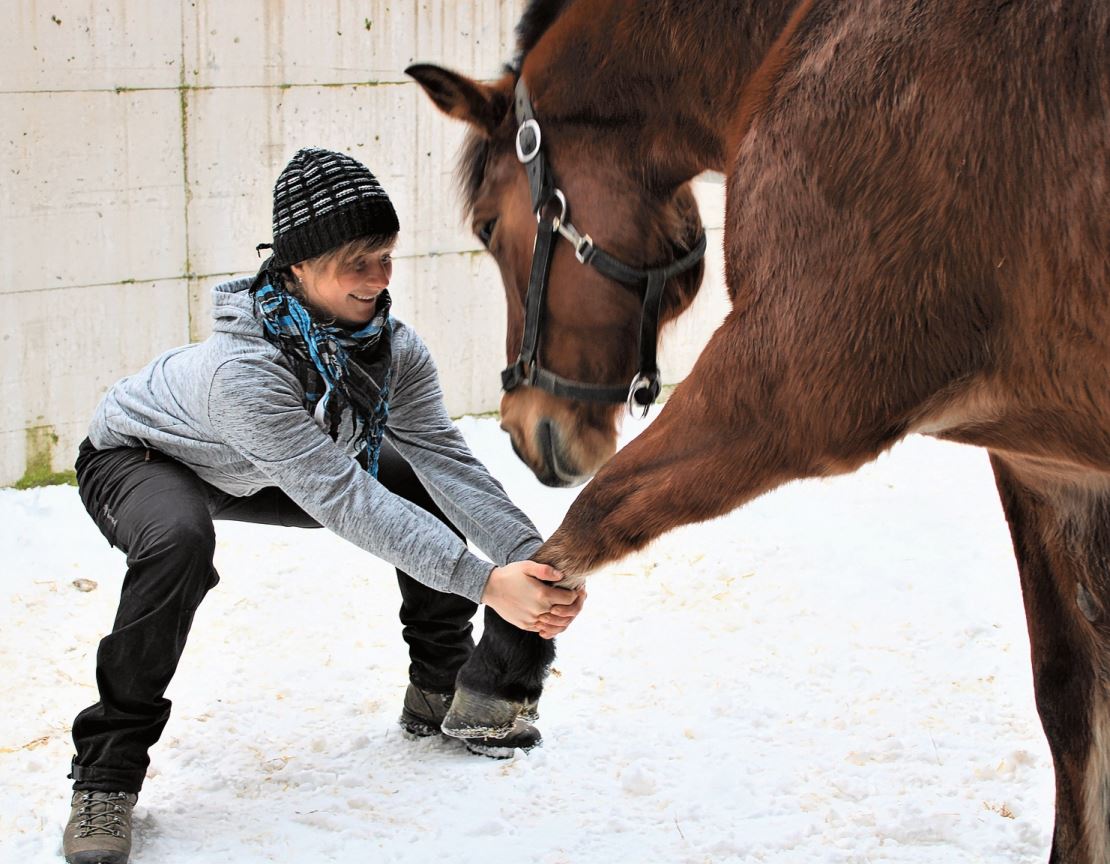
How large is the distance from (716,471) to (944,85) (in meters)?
0.61

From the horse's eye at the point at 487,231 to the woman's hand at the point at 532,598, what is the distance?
2.05ft

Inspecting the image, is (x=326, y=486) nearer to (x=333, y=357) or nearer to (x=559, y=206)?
(x=333, y=357)

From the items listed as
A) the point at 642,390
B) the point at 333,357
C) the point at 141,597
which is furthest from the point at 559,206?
the point at 141,597

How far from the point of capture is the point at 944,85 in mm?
1766

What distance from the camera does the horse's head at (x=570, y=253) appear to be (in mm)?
2307

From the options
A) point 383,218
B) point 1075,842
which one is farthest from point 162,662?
point 1075,842

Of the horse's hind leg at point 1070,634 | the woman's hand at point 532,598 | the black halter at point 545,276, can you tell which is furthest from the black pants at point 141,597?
the horse's hind leg at point 1070,634

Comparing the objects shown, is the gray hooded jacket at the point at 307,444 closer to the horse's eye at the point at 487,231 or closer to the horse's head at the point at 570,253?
the horse's head at the point at 570,253

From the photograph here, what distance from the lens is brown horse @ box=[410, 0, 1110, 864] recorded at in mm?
1736

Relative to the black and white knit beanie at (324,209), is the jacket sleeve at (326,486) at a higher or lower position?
lower

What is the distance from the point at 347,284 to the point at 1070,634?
1450 mm

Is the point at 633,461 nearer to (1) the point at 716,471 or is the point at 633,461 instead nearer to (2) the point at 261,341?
(1) the point at 716,471

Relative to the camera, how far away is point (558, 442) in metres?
2.47

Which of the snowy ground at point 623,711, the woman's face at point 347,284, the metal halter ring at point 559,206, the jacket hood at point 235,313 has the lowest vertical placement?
the snowy ground at point 623,711
